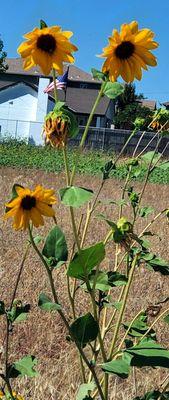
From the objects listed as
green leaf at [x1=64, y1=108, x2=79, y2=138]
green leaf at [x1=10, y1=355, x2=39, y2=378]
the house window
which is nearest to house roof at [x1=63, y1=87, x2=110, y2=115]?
the house window

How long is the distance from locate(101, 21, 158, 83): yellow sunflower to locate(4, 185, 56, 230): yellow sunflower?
23 centimetres

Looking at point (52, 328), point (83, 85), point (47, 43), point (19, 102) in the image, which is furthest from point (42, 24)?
point (83, 85)

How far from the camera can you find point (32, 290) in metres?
3.44

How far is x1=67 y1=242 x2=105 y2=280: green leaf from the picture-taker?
107 cm

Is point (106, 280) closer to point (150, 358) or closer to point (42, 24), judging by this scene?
point (150, 358)

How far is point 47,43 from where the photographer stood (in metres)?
1.10

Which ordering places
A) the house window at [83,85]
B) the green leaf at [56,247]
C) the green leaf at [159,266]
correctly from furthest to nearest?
the house window at [83,85]
the green leaf at [159,266]
the green leaf at [56,247]

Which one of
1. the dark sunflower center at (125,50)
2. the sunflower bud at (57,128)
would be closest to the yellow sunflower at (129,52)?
the dark sunflower center at (125,50)

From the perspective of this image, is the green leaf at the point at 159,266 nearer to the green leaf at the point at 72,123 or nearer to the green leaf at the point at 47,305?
the green leaf at the point at 47,305

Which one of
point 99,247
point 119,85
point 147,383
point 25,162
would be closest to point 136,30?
point 119,85

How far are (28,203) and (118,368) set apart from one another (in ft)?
1.04

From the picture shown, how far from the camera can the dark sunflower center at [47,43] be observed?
110 centimetres

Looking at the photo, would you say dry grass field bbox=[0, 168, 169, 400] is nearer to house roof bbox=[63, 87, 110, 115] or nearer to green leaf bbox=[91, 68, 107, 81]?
green leaf bbox=[91, 68, 107, 81]

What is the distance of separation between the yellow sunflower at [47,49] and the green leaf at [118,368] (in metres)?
0.50
